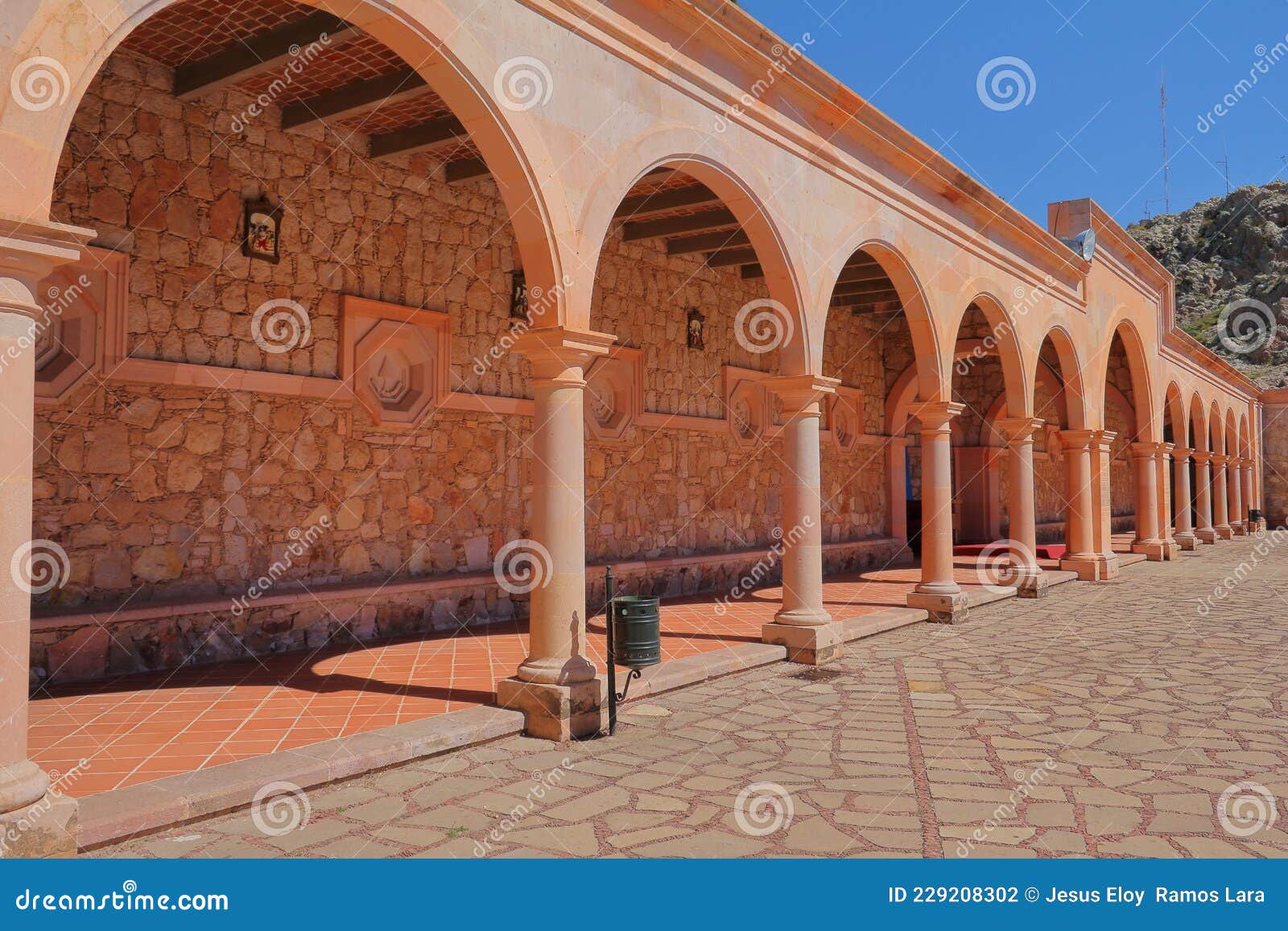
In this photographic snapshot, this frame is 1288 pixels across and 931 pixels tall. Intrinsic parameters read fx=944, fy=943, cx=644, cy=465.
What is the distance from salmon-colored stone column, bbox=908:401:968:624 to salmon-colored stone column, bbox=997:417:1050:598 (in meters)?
2.19

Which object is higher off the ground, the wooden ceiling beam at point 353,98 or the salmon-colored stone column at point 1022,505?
the wooden ceiling beam at point 353,98

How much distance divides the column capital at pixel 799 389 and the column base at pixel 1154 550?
1354 centimetres

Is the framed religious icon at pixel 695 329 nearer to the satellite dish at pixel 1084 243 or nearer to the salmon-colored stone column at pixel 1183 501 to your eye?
the satellite dish at pixel 1084 243

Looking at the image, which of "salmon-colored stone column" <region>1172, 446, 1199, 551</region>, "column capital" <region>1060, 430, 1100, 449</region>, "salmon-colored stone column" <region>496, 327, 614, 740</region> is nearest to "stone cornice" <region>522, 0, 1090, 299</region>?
"salmon-colored stone column" <region>496, 327, 614, 740</region>

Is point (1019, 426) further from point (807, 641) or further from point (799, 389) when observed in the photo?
point (807, 641)

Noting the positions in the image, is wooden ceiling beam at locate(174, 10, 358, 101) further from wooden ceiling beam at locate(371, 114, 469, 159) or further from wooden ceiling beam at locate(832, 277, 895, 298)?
wooden ceiling beam at locate(832, 277, 895, 298)

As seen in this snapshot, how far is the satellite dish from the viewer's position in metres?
14.5

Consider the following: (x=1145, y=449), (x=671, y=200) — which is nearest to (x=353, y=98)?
(x=671, y=200)

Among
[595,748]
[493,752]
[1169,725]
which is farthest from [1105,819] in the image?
[493,752]

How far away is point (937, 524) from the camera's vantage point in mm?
10445

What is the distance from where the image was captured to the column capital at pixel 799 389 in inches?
311

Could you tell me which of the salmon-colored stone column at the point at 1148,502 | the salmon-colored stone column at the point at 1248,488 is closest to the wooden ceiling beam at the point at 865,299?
the salmon-colored stone column at the point at 1148,502

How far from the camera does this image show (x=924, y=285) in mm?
10008

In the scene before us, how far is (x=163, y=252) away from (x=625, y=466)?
5.47 m
